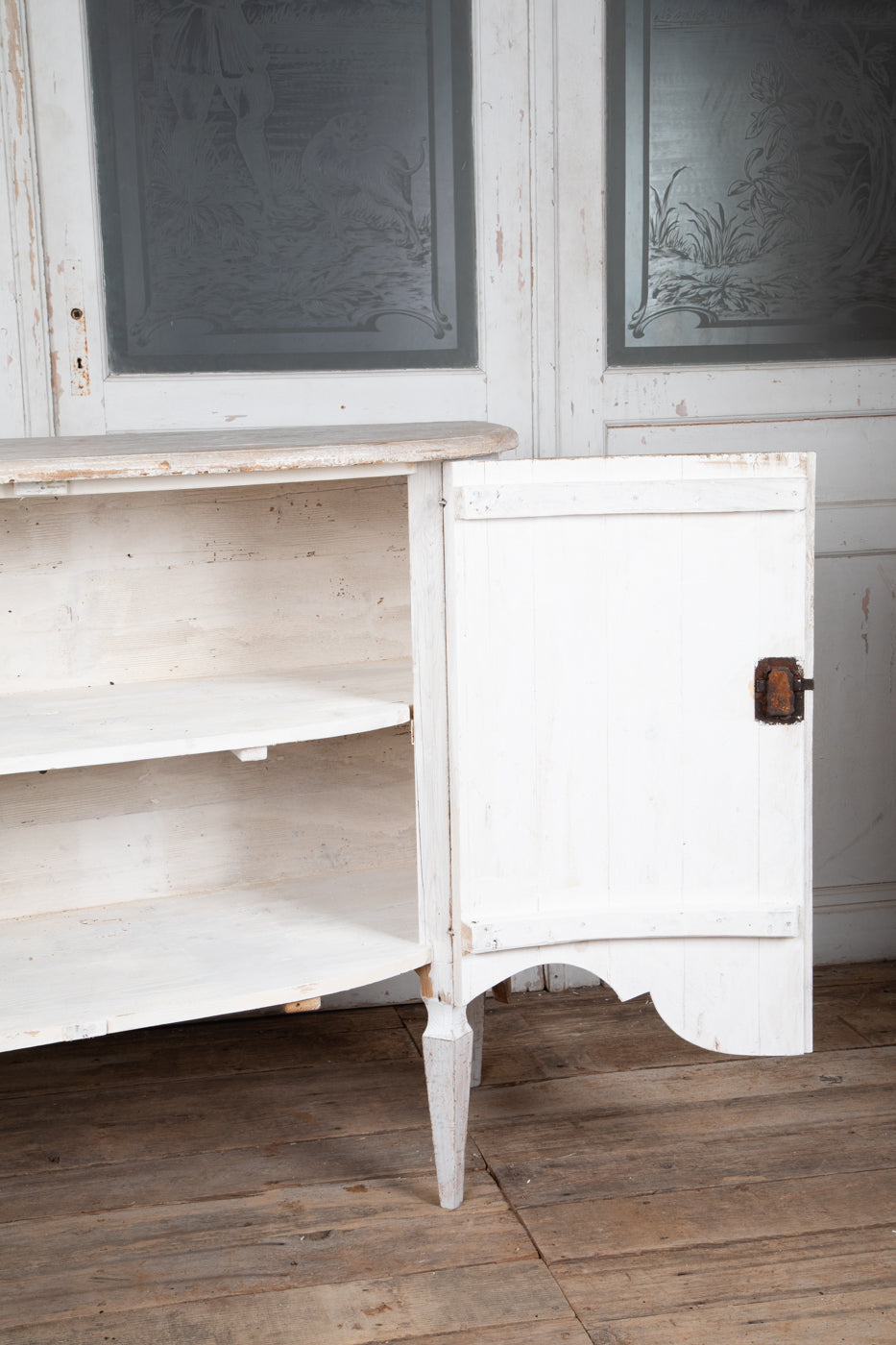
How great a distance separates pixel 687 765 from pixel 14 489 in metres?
1.01

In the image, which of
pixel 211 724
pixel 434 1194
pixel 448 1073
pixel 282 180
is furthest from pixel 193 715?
pixel 282 180

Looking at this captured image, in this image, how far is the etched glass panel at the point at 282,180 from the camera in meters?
2.37

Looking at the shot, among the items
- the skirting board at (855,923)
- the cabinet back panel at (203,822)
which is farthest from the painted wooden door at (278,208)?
the skirting board at (855,923)

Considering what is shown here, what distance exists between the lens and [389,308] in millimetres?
2543

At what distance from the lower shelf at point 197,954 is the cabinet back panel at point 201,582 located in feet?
1.30

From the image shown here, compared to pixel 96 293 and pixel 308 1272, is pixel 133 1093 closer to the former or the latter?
pixel 308 1272

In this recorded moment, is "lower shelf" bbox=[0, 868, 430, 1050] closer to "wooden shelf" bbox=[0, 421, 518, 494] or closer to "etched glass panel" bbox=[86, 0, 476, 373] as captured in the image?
"wooden shelf" bbox=[0, 421, 518, 494]

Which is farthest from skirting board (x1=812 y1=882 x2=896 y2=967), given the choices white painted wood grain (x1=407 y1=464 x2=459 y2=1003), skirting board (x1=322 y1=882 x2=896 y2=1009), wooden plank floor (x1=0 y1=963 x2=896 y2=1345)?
white painted wood grain (x1=407 y1=464 x2=459 y2=1003)

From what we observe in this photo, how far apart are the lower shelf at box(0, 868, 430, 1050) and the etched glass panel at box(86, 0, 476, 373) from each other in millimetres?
1033

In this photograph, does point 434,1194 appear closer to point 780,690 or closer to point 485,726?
point 485,726

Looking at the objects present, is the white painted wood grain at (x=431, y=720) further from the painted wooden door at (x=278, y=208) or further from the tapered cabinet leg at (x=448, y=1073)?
the painted wooden door at (x=278, y=208)

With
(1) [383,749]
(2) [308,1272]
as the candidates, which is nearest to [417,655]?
(1) [383,749]

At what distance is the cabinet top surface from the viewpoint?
166cm

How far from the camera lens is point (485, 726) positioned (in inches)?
72.6
